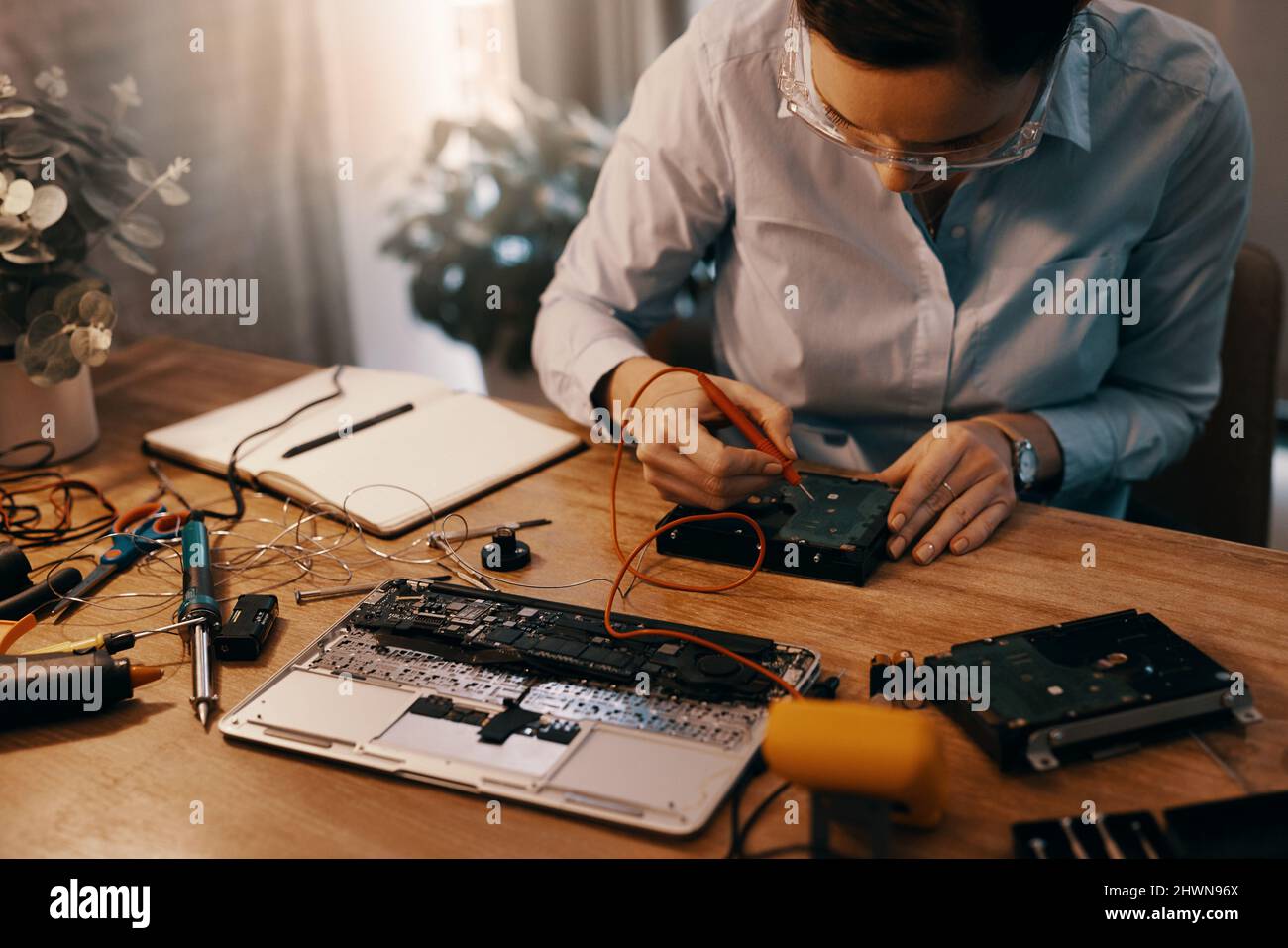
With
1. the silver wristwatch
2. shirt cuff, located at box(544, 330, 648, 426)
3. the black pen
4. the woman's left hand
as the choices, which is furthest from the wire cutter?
the silver wristwatch

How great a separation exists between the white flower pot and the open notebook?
9 centimetres

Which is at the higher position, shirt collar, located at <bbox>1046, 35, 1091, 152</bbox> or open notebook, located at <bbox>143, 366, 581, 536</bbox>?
shirt collar, located at <bbox>1046, 35, 1091, 152</bbox>

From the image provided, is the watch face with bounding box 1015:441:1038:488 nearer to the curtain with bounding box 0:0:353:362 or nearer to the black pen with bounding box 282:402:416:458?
the black pen with bounding box 282:402:416:458

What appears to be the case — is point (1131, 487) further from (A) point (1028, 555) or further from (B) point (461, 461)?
(B) point (461, 461)

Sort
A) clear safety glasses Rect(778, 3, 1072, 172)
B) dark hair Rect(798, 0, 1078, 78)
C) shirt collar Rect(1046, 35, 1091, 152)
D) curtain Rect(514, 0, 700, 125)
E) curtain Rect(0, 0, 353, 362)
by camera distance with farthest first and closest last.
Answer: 1. curtain Rect(514, 0, 700, 125)
2. curtain Rect(0, 0, 353, 362)
3. shirt collar Rect(1046, 35, 1091, 152)
4. clear safety glasses Rect(778, 3, 1072, 172)
5. dark hair Rect(798, 0, 1078, 78)

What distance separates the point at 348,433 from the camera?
1.31 m

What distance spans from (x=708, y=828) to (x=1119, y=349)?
945 mm

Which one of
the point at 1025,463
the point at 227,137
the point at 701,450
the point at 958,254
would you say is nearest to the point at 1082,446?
the point at 1025,463

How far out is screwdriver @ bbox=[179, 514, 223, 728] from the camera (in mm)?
848

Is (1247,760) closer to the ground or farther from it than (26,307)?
closer to the ground

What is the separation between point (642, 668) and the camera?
0.82m

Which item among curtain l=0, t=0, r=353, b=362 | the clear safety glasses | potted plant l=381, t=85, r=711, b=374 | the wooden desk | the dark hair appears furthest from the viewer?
potted plant l=381, t=85, r=711, b=374

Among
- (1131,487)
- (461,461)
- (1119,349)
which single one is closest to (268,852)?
(461,461)
